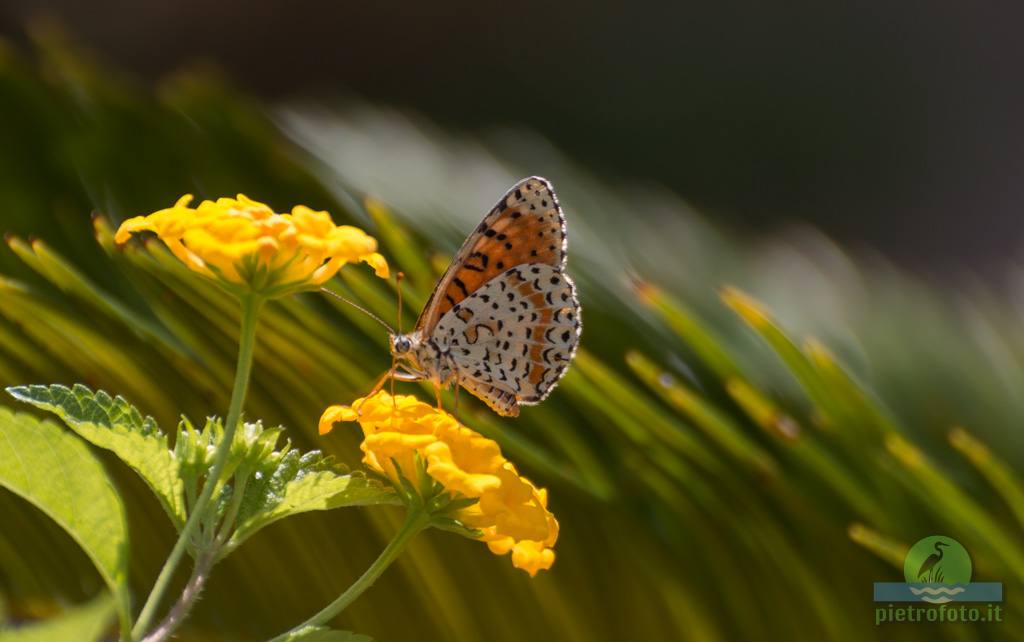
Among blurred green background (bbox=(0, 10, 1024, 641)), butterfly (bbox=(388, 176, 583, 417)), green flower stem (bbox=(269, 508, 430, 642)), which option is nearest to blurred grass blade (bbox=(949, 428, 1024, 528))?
blurred green background (bbox=(0, 10, 1024, 641))

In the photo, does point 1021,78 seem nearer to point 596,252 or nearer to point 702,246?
point 702,246

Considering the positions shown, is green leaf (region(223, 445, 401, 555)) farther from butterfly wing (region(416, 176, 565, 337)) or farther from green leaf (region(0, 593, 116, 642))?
butterfly wing (region(416, 176, 565, 337))

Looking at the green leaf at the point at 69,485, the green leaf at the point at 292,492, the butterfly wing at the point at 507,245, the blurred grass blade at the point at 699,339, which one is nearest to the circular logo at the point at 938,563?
the blurred grass blade at the point at 699,339

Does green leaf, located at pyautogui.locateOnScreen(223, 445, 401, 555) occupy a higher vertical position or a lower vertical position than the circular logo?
lower

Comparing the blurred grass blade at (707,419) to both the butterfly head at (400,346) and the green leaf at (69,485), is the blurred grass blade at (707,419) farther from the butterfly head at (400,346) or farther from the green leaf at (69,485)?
the green leaf at (69,485)

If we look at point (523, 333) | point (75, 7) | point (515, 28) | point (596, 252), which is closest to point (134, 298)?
point (523, 333)

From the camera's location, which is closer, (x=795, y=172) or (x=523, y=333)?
(x=523, y=333)
